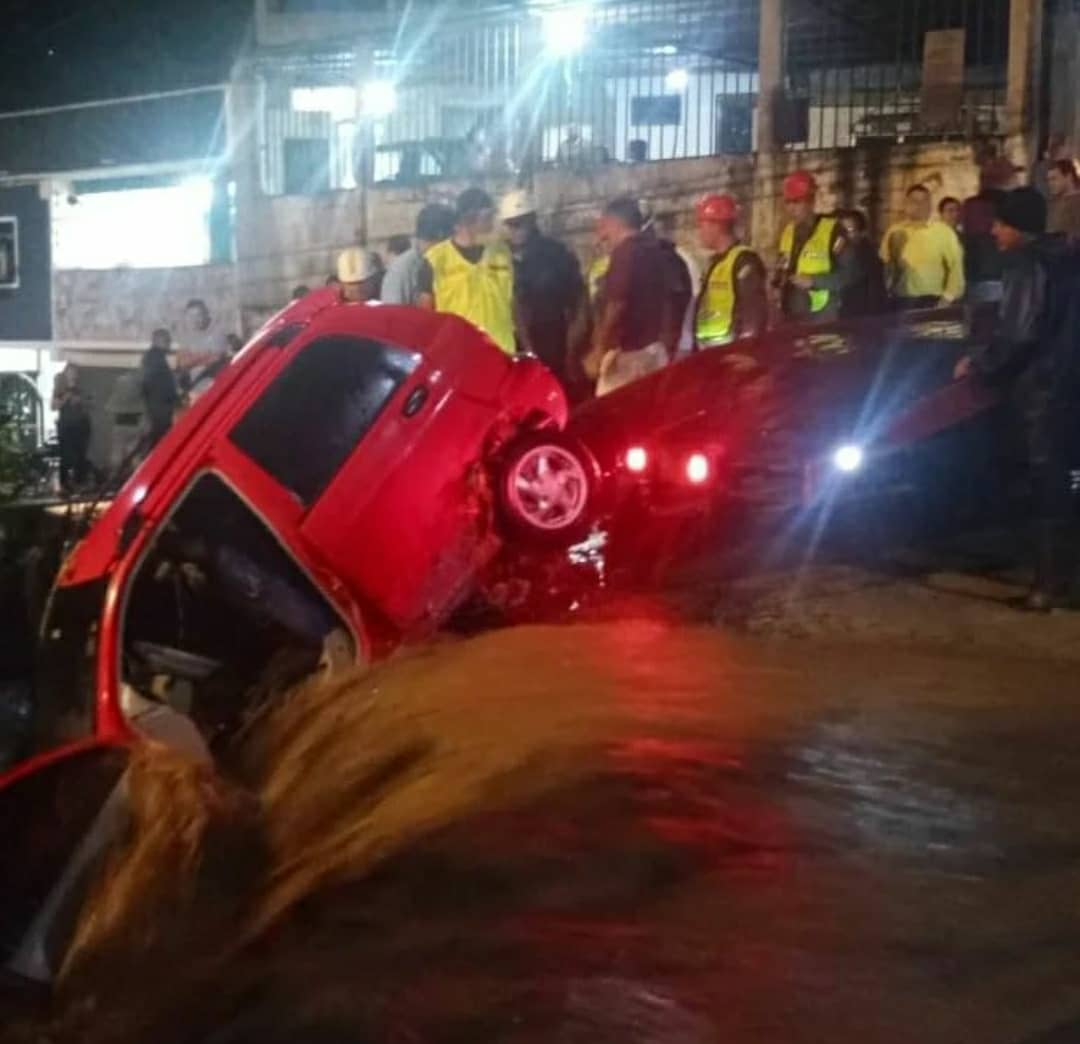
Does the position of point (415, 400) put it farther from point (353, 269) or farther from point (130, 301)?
point (130, 301)

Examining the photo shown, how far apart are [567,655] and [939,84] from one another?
9.19m

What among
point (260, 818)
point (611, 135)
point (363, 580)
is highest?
point (611, 135)

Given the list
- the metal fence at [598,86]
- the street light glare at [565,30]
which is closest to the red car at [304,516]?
the metal fence at [598,86]

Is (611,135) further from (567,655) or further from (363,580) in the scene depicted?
(363,580)

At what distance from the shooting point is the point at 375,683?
6.24m

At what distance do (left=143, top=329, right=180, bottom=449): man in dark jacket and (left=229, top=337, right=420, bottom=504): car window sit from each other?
9.24 metres

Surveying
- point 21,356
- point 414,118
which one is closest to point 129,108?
point 21,356

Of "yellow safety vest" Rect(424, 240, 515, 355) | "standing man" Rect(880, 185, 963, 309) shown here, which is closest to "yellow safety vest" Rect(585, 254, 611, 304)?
"yellow safety vest" Rect(424, 240, 515, 355)

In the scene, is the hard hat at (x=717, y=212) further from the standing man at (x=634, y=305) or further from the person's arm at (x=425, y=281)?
the person's arm at (x=425, y=281)

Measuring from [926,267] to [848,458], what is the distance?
4.06m

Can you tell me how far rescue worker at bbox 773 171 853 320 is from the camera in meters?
11.6

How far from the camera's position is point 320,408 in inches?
248

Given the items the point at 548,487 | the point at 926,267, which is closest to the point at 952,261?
the point at 926,267

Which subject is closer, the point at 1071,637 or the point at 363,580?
the point at 363,580
